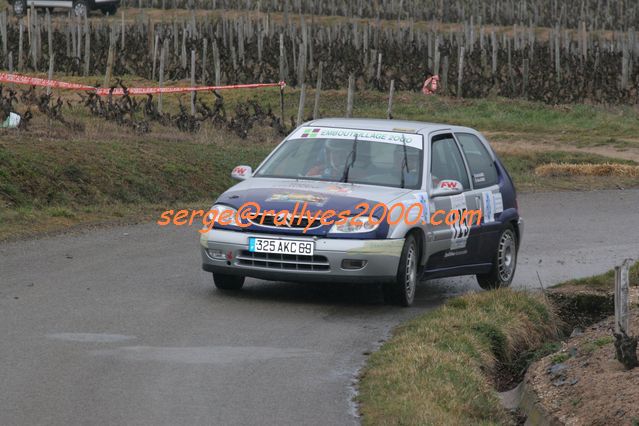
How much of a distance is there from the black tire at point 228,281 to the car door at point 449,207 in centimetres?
171

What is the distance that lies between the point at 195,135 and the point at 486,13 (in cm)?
4877

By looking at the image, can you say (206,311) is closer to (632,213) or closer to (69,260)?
(69,260)

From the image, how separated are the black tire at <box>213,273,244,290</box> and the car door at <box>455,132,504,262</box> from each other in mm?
2393

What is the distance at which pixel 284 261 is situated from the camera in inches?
471

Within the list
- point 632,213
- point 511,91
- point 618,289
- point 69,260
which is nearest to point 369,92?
Result: point 511,91

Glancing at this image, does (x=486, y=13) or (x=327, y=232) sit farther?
(x=486, y=13)

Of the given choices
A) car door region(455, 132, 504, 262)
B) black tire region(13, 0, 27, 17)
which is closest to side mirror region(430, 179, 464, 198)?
car door region(455, 132, 504, 262)

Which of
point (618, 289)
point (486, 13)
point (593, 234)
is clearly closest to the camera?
point (618, 289)

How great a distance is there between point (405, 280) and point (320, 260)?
2.65 feet

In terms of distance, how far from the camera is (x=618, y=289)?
28.5ft

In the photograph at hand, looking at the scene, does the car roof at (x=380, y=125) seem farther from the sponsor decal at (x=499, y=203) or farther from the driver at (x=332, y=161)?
the sponsor decal at (x=499, y=203)

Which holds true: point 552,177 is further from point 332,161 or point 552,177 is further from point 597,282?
point 332,161

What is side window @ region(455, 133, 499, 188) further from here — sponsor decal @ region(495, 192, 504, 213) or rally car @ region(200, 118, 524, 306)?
sponsor decal @ region(495, 192, 504, 213)

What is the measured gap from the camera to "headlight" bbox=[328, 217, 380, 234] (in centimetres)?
1191
